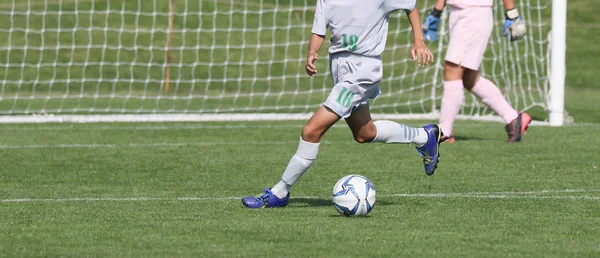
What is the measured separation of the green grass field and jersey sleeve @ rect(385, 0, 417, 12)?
4.02 feet

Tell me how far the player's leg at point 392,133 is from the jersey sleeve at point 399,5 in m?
0.66

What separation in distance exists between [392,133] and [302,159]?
798 mm

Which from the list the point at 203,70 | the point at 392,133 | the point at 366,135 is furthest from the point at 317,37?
the point at 203,70

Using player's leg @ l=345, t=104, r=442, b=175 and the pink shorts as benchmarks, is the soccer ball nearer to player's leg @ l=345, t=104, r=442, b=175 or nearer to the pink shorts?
player's leg @ l=345, t=104, r=442, b=175

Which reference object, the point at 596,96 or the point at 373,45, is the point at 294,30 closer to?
the point at 596,96

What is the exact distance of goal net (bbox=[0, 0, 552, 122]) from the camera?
15867 millimetres

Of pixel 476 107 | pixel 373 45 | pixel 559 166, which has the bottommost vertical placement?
pixel 476 107

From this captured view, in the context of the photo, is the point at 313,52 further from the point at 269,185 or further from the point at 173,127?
the point at 173,127

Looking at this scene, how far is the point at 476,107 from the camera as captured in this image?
Answer: 16359 millimetres

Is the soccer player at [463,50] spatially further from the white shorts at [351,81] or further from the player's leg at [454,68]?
the white shorts at [351,81]

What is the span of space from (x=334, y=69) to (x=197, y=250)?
7.01 ft

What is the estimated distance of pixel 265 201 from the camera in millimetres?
7297

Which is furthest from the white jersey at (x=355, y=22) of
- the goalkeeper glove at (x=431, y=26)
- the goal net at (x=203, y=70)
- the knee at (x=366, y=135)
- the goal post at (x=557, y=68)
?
the goal net at (x=203, y=70)

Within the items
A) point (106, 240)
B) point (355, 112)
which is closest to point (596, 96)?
point (355, 112)
